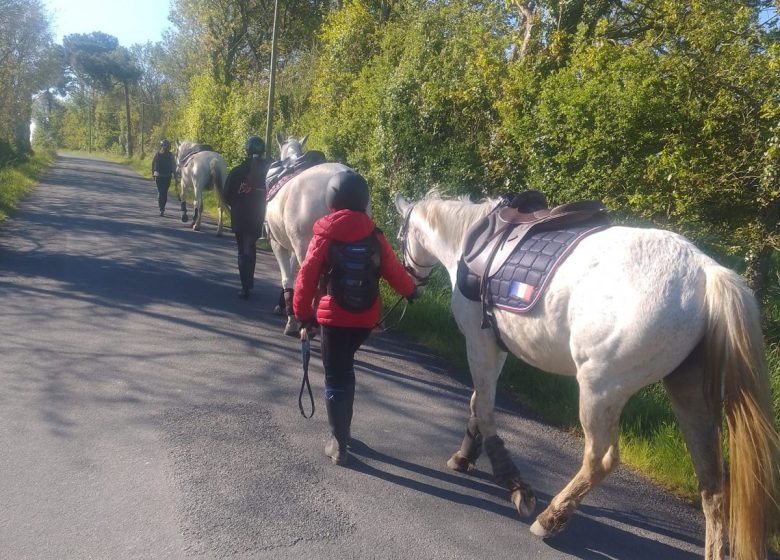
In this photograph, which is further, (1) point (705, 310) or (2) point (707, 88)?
(2) point (707, 88)

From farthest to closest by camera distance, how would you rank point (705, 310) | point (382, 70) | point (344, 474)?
point (382, 70) < point (344, 474) < point (705, 310)

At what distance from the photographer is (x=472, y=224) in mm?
4238

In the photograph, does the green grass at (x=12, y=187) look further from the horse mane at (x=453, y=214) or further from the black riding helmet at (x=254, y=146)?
the horse mane at (x=453, y=214)

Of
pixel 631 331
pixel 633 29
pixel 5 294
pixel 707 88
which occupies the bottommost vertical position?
pixel 5 294

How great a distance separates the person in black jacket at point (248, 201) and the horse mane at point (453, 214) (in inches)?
152

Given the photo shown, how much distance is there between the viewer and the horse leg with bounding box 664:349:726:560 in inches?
120

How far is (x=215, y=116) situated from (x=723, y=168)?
72.0 ft

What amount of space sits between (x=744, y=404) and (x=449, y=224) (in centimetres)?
216

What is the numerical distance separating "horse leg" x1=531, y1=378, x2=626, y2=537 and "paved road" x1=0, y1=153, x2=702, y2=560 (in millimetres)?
136

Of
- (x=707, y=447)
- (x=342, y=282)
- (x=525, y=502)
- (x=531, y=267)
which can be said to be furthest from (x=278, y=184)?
(x=707, y=447)

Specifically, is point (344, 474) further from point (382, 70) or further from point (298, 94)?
point (298, 94)

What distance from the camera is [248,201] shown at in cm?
800

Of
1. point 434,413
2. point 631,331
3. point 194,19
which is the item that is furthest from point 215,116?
point 631,331

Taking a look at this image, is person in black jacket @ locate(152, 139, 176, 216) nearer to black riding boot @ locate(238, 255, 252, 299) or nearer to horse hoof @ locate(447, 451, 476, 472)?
black riding boot @ locate(238, 255, 252, 299)
